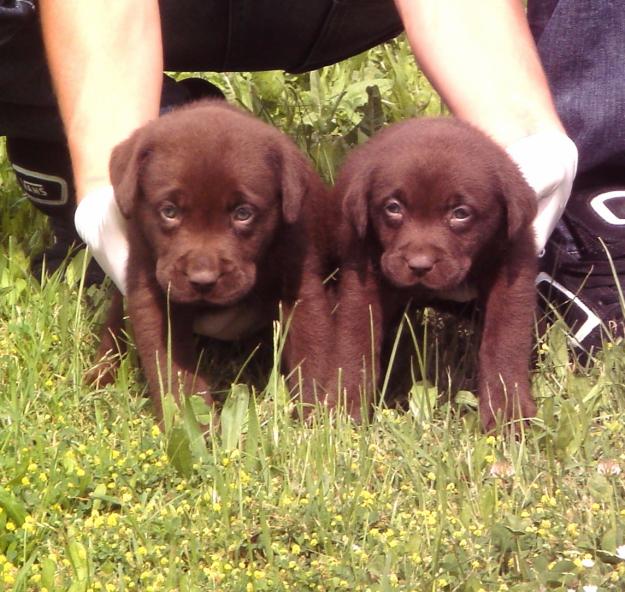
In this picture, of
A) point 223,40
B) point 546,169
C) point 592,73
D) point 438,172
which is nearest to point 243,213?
point 438,172

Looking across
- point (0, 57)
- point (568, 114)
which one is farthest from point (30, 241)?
point (568, 114)

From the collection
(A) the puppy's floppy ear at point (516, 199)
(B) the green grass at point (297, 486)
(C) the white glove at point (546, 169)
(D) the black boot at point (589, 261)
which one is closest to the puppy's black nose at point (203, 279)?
(B) the green grass at point (297, 486)

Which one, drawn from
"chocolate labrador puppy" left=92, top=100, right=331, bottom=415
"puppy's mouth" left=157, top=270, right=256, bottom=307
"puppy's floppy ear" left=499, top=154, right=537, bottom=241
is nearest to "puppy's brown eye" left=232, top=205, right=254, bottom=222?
"chocolate labrador puppy" left=92, top=100, right=331, bottom=415

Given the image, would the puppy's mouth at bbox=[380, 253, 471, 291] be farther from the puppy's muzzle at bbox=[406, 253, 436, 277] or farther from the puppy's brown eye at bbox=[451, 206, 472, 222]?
the puppy's brown eye at bbox=[451, 206, 472, 222]

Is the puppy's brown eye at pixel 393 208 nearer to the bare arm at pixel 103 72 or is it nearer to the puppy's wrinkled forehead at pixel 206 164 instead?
the puppy's wrinkled forehead at pixel 206 164

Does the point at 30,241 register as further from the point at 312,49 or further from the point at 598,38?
the point at 598,38

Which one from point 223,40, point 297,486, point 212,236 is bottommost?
point 297,486

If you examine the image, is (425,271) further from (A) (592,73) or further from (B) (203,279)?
(A) (592,73)
